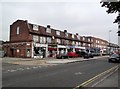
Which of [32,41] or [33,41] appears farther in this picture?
[33,41]

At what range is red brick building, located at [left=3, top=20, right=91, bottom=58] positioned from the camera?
56562 mm

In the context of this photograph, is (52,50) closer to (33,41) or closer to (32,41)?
(33,41)

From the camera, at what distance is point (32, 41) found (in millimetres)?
56094

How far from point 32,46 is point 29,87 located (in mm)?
44821

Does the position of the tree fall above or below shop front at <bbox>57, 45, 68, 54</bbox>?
above

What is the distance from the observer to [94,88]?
1105 cm

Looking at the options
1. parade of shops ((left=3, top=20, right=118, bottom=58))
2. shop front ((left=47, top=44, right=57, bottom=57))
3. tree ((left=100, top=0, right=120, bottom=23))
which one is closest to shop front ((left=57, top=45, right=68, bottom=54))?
parade of shops ((left=3, top=20, right=118, bottom=58))

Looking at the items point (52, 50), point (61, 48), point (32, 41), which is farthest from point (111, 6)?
point (61, 48)

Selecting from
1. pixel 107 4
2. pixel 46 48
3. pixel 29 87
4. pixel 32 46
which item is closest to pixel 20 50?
pixel 32 46

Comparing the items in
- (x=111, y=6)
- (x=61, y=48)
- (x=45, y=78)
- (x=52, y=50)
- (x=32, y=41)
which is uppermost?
(x=111, y=6)

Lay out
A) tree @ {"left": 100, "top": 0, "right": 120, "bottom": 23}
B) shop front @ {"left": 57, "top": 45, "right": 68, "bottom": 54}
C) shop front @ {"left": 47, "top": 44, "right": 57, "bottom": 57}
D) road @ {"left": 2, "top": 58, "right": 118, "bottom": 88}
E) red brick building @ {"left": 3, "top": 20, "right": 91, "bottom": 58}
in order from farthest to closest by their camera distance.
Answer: shop front @ {"left": 57, "top": 45, "right": 68, "bottom": 54}
shop front @ {"left": 47, "top": 44, "right": 57, "bottom": 57}
red brick building @ {"left": 3, "top": 20, "right": 91, "bottom": 58}
tree @ {"left": 100, "top": 0, "right": 120, "bottom": 23}
road @ {"left": 2, "top": 58, "right": 118, "bottom": 88}

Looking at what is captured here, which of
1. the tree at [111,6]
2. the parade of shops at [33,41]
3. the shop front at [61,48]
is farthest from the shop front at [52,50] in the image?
the tree at [111,6]

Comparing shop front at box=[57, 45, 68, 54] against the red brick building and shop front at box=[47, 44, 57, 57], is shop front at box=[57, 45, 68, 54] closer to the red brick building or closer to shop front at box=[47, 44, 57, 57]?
the red brick building

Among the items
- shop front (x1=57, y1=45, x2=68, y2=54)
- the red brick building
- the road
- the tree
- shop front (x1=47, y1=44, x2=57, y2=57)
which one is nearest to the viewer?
the road
